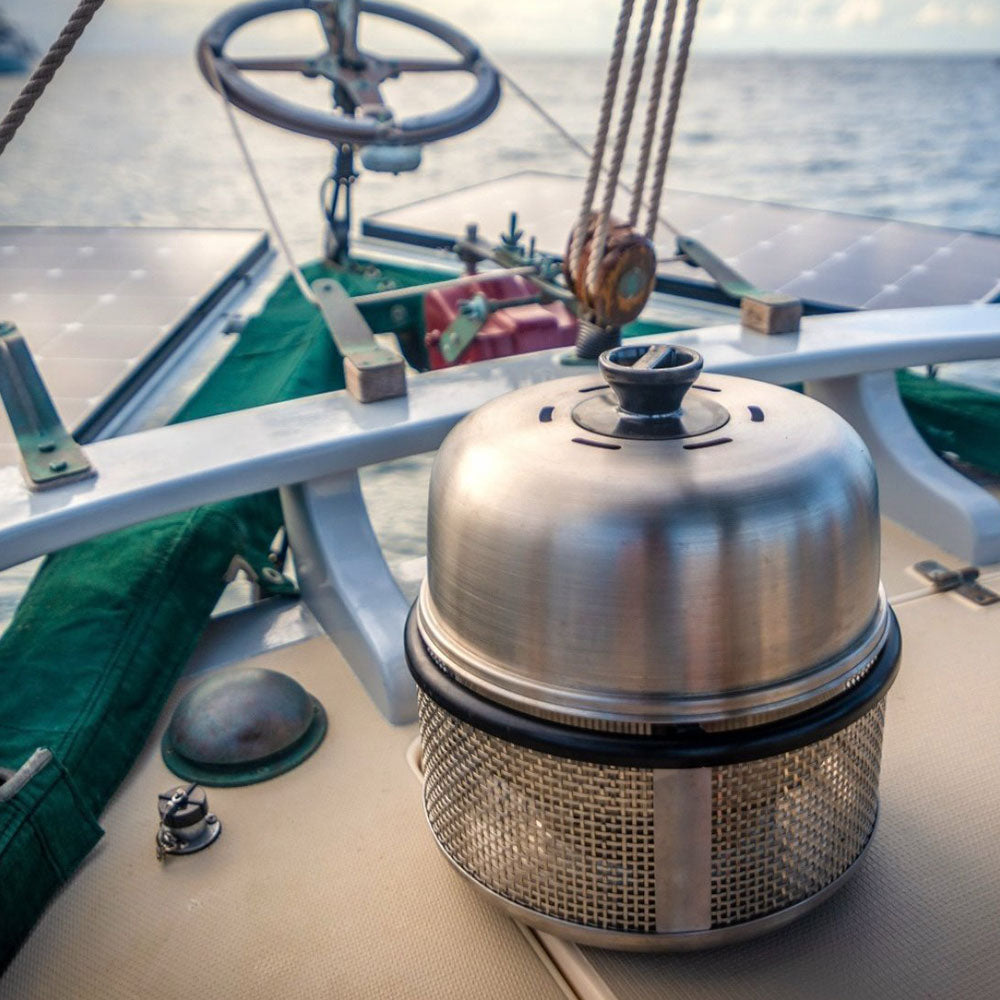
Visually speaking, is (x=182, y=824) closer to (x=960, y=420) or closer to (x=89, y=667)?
(x=89, y=667)

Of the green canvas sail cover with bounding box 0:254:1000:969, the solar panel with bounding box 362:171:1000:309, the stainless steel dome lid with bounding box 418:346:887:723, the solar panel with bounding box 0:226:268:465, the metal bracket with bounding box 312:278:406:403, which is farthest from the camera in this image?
the solar panel with bounding box 362:171:1000:309

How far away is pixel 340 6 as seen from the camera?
9.28ft

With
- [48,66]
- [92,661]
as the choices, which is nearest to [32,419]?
[92,661]

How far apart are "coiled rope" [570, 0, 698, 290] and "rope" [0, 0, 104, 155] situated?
0.57m

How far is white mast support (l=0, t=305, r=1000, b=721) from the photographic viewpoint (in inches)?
64.2

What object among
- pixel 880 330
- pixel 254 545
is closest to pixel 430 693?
pixel 254 545

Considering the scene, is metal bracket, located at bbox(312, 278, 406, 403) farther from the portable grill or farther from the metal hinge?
the metal hinge

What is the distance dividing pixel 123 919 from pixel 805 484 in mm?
988

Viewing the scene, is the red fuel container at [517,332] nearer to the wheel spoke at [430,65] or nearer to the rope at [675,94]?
the wheel spoke at [430,65]

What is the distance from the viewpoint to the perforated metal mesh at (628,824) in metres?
1.04

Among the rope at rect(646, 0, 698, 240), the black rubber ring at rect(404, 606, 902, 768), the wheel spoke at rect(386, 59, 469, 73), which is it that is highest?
the rope at rect(646, 0, 698, 240)

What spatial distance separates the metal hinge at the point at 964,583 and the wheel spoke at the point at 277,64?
80.4 inches

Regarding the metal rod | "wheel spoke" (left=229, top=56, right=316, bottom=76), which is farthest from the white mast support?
"wheel spoke" (left=229, top=56, right=316, bottom=76)

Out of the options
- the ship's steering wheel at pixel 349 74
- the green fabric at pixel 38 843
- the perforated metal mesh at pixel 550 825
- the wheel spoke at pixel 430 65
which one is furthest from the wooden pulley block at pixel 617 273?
the wheel spoke at pixel 430 65
